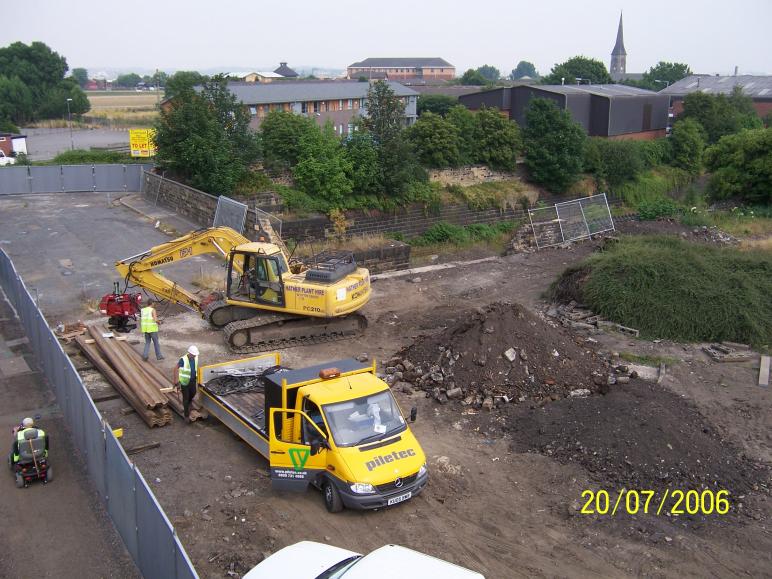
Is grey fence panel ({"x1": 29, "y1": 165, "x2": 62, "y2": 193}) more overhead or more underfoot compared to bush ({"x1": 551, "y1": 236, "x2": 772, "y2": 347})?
more overhead

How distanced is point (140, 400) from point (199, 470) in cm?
238

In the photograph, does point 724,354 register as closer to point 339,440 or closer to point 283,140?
point 339,440

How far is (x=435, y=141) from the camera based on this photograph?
32500 millimetres

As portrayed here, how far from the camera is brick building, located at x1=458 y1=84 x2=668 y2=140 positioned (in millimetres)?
42469

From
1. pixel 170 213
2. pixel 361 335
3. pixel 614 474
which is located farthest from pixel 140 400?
pixel 170 213

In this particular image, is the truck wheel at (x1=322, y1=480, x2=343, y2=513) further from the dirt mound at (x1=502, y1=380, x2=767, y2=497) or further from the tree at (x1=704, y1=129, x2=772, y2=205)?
the tree at (x1=704, y1=129, x2=772, y2=205)

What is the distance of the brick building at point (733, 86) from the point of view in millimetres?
64500

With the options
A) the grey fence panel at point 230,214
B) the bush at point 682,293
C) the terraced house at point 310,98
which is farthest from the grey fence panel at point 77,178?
the bush at point 682,293

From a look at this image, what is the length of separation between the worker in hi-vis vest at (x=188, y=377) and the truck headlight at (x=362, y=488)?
13.6 ft

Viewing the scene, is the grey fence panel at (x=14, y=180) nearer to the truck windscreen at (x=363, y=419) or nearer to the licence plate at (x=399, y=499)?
the truck windscreen at (x=363, y=419)

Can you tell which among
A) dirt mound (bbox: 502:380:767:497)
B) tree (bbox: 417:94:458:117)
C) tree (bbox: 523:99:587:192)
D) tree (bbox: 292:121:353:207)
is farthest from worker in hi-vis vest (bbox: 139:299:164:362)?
tree (bbox: 417:94:458:117)

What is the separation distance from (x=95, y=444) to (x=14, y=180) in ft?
87.3

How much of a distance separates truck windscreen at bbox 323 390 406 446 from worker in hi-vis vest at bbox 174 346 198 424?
326 cm

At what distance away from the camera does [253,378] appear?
13156 mm
